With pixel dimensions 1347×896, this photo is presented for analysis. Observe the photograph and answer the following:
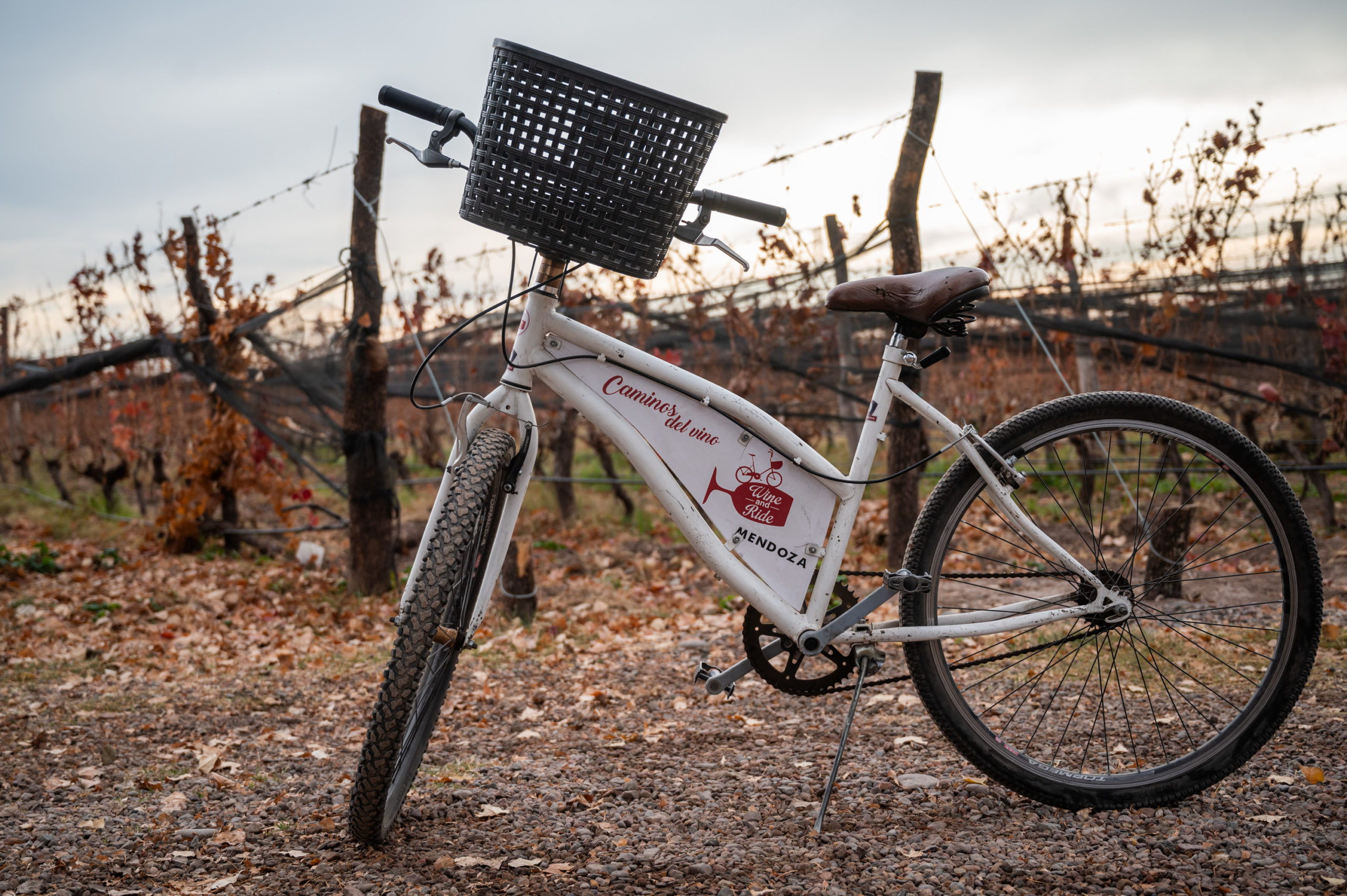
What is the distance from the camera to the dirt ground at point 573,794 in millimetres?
1933

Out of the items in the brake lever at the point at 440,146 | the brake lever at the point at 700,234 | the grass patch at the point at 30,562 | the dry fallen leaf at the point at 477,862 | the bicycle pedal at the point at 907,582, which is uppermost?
the brake lever at the point at 440,146

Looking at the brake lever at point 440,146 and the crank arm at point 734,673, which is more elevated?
the brake lever at point 440,146

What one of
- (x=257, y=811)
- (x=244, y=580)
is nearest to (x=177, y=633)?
(x=244, y=580)

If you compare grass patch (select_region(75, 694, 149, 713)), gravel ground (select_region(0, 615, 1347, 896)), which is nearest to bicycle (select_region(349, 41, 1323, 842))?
gravel ground (select_region(0, 615, 1347, 896))

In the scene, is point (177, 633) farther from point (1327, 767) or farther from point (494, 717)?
point (1327, 767)

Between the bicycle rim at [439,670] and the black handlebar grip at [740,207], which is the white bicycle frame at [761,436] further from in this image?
the black handlebar grip at [740,207]

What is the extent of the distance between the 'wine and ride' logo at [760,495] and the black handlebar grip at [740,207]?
0.57m

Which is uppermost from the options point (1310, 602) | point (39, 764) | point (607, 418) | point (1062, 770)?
point (607, 418)

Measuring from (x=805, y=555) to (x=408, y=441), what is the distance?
12.8m

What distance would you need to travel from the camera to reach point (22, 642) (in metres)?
4.48

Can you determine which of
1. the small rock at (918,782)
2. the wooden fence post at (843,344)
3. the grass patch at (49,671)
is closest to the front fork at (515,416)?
the small rock at (918,782)

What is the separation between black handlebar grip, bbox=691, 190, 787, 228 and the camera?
208 cm

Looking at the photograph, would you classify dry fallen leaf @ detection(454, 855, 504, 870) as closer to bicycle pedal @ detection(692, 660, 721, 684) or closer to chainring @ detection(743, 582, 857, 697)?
bicycle pedal @ detection(692, 660, 721, 684)

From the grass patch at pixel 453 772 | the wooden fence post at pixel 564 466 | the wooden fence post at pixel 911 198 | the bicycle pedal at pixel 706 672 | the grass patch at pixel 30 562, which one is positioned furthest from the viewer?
the wooden fence post at pixel 564 466
